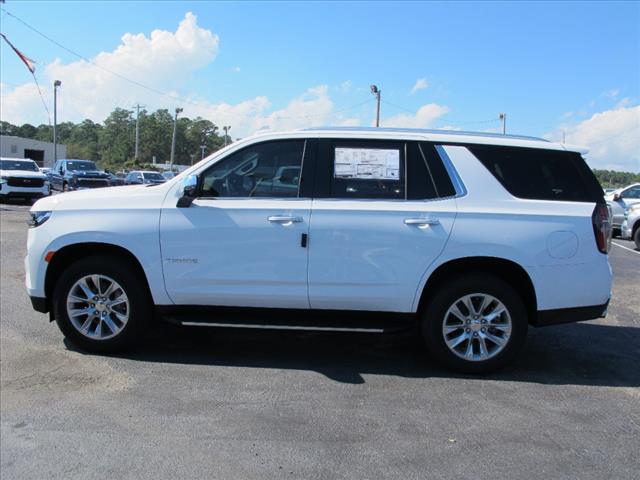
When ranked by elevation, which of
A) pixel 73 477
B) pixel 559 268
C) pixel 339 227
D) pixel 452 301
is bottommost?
pixel 73 477

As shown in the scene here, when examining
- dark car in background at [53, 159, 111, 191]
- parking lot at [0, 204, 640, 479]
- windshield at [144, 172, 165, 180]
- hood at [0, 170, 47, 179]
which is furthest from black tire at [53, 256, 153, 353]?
windshield at [144, 172, 165, 180]

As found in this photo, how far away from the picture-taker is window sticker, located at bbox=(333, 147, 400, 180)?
4.80 meters

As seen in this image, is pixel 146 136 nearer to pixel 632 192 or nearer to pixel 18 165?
pixel 18 165

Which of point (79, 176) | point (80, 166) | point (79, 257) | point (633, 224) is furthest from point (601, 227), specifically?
point (80, 166)

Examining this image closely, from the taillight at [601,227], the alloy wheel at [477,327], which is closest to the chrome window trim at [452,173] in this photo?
the alloy wheel at [477,327]

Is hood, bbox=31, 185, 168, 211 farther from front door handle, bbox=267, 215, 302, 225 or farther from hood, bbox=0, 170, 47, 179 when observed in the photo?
hood, bbox=0, 170, 47, 179

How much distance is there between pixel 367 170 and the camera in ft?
15.8

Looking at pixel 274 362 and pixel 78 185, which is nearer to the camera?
pixel 274 362

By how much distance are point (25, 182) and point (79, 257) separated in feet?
60.1

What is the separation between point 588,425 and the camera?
12.8ft

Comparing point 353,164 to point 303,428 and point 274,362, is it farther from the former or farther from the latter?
point 303,428

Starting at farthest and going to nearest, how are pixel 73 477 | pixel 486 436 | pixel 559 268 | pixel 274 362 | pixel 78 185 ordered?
pixel 78 185, pixel 274 362, pixel 559 268, pixel 486 436, pixel 73 477

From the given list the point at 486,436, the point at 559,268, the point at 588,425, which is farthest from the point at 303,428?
the point at 559,268

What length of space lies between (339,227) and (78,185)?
2555 centimetres
